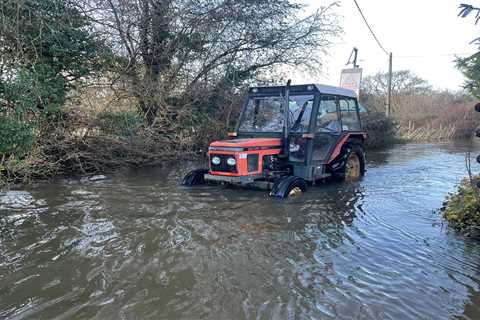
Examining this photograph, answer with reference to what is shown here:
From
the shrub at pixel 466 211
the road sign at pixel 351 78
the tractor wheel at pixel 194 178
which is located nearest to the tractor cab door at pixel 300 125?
the tractor wheel at pixel 194 178

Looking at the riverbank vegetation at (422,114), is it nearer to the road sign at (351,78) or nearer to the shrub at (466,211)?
the road sign at (351,78)

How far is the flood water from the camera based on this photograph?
3131mm

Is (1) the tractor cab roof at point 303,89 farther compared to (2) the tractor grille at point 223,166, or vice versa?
(1) the tractor cab roof at point 303,89

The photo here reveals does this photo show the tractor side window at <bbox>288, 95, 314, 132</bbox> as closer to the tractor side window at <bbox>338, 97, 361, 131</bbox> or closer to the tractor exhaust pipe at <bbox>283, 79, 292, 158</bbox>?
the tractor exhaust pipe at <bbox>283, 79, 292, 158</bbox>

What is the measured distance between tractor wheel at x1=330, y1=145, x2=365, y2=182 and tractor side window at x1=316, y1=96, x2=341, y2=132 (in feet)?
2.22

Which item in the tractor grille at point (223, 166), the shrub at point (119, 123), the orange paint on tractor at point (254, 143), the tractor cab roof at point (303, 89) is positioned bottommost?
the tractor grille at point (223, 166)

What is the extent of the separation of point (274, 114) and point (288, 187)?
5.44 ft

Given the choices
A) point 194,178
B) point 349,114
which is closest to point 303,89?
point 349,114

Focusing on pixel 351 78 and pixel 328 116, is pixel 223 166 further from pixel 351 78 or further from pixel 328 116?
pixel 351 78

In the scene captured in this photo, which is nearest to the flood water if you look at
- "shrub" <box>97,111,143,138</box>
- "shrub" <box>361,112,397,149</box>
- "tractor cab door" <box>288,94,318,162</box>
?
"tractor cab door" <box>288,94,318,162</box>

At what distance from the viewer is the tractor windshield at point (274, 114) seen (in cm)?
740

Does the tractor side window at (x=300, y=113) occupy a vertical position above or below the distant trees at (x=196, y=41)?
below

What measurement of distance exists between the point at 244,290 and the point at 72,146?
7432 millimetres

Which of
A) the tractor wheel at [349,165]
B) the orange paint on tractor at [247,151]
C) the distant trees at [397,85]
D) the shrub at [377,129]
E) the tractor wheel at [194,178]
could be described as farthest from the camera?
the distant trees at [397,85]
